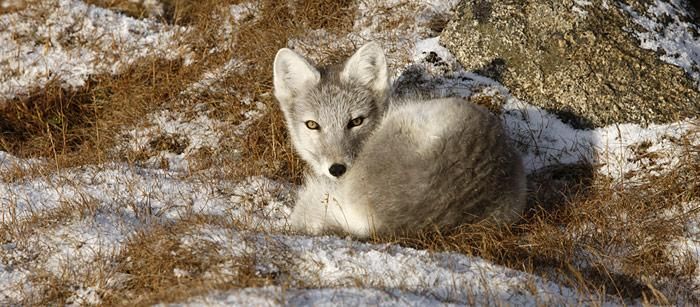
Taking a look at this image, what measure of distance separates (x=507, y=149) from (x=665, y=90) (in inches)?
73.1

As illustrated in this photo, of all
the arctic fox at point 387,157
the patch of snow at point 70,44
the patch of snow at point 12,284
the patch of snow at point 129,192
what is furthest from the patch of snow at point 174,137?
the patch of snow at point 12,284

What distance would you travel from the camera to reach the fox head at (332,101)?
4.65 meters

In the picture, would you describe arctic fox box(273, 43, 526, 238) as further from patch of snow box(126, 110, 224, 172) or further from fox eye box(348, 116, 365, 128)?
patch of snow box(126, 110, 224, 172)

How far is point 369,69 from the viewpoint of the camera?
4.95m

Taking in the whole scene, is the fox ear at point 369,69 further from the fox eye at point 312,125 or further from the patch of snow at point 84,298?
the patch of snow at point 84,298

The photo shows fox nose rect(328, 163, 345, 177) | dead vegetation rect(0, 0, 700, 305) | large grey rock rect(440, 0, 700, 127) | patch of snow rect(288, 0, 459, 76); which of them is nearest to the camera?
dead vegetation rect(0, 0, 700, 305)

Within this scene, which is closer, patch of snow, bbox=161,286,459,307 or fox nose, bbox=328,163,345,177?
patch of snow, bbox=161,286,459,307

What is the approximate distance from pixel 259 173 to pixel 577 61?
2.67 metres

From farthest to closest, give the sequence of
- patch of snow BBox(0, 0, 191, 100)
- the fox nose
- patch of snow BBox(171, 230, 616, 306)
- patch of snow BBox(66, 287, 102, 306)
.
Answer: patch of snow BBox(0, 0, 191, 100), the fox nose, patch of snow BBox(66, 287, 102, 306), patch of snow BBox(171, 230, 616, 306)

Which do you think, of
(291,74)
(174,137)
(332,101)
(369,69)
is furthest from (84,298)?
(174,137)

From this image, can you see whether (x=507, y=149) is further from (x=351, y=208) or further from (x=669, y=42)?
(x=669, y=42)

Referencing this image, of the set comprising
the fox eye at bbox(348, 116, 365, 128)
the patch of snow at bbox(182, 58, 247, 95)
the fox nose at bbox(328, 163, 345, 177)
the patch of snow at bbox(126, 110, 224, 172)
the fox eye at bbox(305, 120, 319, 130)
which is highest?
the fox eye at bbox(348, 116, 365, 128)

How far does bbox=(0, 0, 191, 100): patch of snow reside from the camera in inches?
268

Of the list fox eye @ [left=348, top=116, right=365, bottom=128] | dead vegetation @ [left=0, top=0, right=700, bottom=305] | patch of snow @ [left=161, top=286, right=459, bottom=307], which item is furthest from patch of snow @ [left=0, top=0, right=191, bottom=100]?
patch of snow @ [left=161, top=286, right=459, bottom=307]
